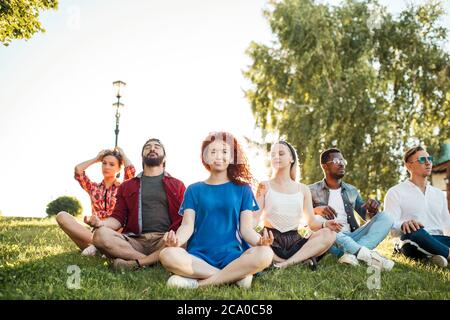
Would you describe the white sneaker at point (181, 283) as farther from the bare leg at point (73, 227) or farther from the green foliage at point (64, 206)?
the green foliage at point (64, 206)

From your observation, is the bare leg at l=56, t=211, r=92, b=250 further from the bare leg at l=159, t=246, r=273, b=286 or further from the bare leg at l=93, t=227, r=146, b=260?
the bare leg at l=159, t=246, r=273, b=286

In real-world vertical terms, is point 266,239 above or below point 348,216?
below

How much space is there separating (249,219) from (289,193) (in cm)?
129

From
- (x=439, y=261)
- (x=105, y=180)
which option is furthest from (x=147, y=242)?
(x=439, y=261)

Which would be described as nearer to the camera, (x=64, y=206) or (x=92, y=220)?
(x=92, y=220)

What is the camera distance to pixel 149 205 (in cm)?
588

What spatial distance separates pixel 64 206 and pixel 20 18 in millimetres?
8135

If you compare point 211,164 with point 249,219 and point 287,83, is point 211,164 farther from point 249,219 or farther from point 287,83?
point 287,83

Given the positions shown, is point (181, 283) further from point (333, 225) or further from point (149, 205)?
point (333, 225)

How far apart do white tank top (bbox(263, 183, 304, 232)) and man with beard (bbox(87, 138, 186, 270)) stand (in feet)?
3.78

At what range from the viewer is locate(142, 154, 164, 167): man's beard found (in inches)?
234
